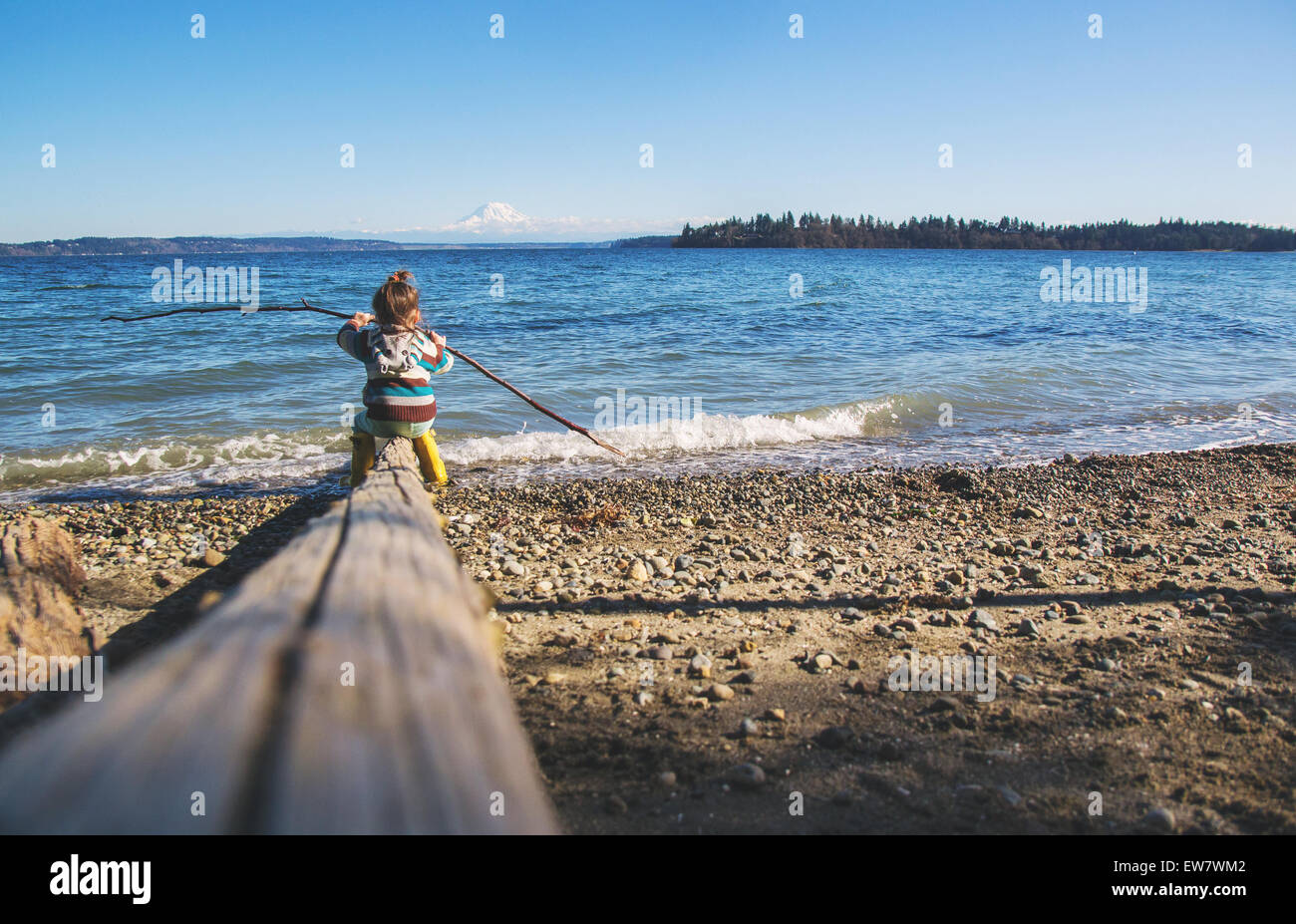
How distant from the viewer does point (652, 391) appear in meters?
13.6

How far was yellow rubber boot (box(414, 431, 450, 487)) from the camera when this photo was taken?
636cm

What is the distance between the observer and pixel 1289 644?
4.19m

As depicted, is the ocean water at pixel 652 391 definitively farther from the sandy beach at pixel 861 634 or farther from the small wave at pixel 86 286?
the small wave at pixel 86 286

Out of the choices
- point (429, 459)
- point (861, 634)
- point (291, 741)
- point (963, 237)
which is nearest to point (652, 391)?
point (429, 459)

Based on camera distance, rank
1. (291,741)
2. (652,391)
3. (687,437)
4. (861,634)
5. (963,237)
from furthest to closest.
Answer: (963,237), (652,391), (687,437), (861,634), (291,741)

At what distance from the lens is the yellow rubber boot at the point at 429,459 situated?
6363mm

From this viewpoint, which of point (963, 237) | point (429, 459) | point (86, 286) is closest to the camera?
point (429, 459)

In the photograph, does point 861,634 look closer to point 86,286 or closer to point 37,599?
point 37,599

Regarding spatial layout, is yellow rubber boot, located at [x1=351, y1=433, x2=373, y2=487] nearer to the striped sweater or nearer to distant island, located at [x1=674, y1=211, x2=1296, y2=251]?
the striped sweater

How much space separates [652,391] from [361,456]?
8003 millimetres

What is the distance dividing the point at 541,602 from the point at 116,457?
25.7 ft

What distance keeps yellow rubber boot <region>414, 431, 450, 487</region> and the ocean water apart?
8.42ft

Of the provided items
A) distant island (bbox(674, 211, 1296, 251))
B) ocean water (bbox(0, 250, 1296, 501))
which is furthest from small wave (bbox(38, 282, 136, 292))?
distant island (bbox(674, 211, 1296, 251))
